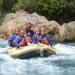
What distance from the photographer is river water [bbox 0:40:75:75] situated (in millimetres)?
6969

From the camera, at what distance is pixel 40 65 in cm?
773

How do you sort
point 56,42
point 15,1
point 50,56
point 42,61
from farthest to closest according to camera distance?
point 15,1, point 56,42, point 50,56, point 42,61

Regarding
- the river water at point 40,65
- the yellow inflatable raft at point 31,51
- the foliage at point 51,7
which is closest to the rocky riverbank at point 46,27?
the foliage at point 51,7

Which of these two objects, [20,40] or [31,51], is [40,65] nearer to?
[31,51]

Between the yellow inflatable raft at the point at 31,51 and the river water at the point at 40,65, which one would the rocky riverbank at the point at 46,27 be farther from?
the yellow inflatable raft at the point at 31,51

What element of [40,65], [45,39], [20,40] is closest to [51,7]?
[45,39]

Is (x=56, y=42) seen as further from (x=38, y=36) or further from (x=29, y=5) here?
(x=29, y=5)

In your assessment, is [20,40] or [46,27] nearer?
[20,40]

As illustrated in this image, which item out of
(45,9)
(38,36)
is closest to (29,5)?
(45,9)

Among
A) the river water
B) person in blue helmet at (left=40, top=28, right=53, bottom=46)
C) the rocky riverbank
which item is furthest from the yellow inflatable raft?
the rocky riverbank

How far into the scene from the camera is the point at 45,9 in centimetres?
1625

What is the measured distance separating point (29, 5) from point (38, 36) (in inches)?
317

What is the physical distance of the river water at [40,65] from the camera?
6969 millimetres

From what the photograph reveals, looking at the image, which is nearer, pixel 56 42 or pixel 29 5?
pixel 56 42
